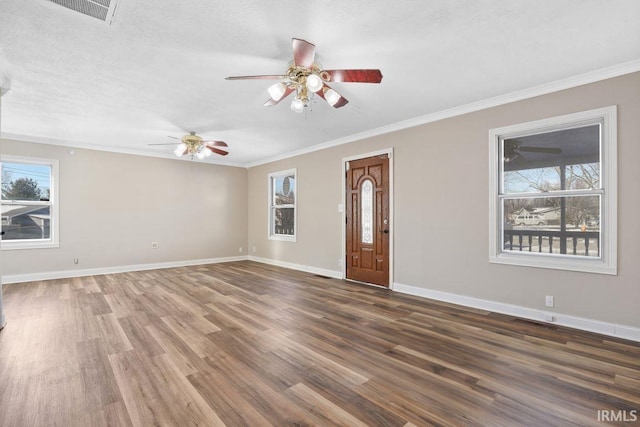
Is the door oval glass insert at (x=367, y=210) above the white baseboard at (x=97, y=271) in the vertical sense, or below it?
above

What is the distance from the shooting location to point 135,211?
6.41 m

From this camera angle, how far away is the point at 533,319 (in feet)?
11.0

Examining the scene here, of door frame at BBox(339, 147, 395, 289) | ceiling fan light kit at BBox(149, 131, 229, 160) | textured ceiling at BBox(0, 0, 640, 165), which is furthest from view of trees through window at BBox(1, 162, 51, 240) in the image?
door frame at BBox(339, 147, 395, 289)

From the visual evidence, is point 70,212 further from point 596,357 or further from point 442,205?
point 596,357

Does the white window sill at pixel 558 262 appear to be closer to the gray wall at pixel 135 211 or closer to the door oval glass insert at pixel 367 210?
the door oval glass insert at pixel 367 210

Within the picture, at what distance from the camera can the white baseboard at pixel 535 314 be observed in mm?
2854

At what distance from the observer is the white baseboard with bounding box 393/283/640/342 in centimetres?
285

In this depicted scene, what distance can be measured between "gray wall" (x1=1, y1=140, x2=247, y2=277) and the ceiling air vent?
4.84 metres

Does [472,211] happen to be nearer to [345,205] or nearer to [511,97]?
[511,97]

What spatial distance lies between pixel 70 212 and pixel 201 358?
16.8 ft

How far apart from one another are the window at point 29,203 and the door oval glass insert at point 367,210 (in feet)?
18.8

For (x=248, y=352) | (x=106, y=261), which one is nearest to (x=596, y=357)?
(x=248, y=352)

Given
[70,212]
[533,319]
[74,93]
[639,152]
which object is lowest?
[533,319]

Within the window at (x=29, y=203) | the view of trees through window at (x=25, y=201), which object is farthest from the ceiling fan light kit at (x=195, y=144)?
the view of trees through window at (x=25, y=201)
